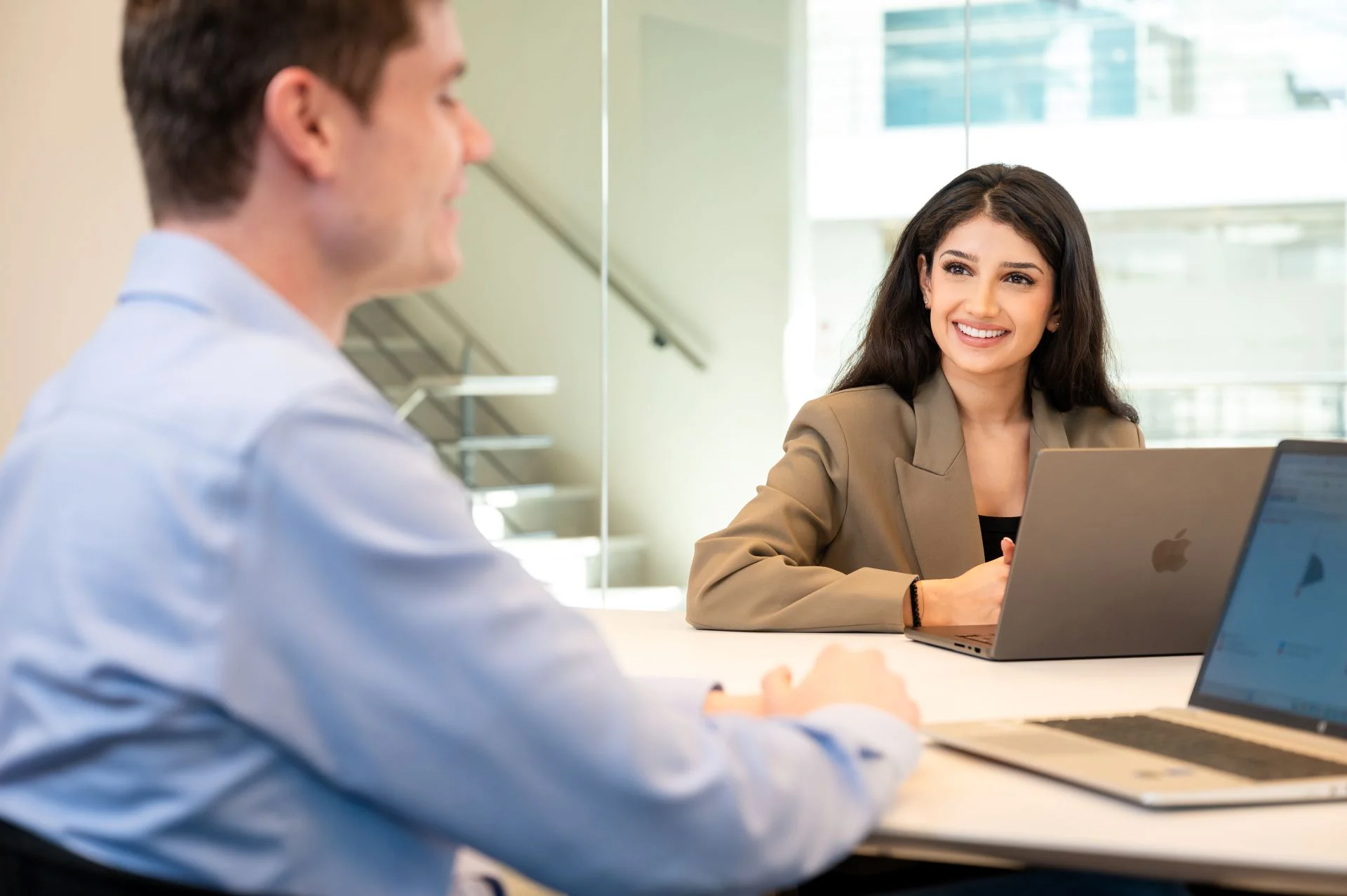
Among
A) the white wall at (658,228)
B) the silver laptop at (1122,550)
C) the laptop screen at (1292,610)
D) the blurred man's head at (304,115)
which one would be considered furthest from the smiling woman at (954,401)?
the white wall at (658,228)

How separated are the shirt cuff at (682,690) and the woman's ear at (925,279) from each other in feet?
4.31

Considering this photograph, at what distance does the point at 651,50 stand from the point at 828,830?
3.86 metres

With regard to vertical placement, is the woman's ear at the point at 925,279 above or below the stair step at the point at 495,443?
above

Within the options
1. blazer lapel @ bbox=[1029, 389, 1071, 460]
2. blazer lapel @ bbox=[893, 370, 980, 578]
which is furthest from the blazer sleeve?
blazer lapel @ bbox=[1029, 389, 1071, 460]

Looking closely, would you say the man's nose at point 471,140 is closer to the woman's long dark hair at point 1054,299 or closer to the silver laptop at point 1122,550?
the silver laptop at point 1122,550

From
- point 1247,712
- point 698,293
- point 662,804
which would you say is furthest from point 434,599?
point 698,293

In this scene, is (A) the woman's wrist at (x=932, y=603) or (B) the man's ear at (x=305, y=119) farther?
(A) the woman's wrist at (x=932, y=603)

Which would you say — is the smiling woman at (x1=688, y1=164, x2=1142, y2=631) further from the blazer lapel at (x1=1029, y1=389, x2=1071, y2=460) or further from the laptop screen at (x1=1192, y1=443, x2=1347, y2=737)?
the laptop screen at (x1=1192, y1=443, x2=1347, y2=737)

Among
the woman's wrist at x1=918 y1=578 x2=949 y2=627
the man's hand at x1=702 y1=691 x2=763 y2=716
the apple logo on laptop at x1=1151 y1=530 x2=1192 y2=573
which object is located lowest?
the woman's wrist at x1=918 y1=578 x2=949 y2=627

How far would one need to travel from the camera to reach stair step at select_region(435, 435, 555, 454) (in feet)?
15.6

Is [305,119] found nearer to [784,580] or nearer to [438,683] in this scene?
[438,683]

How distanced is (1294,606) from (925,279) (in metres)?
1.31

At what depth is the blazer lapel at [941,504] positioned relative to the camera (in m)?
2.23

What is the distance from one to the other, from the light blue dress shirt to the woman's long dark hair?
1.68 m
